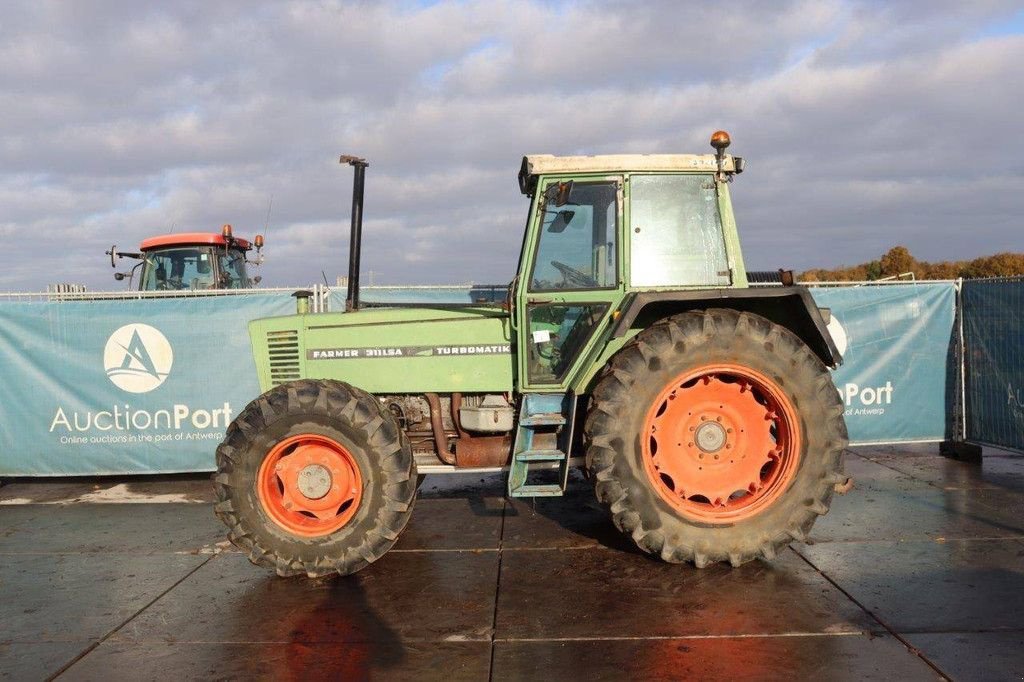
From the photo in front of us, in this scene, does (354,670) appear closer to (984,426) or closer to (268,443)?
(268,443)

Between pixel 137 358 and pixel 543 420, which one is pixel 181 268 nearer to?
pixel 137 358

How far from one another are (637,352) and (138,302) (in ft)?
19.3

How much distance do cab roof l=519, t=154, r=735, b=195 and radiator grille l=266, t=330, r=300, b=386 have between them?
2094mm

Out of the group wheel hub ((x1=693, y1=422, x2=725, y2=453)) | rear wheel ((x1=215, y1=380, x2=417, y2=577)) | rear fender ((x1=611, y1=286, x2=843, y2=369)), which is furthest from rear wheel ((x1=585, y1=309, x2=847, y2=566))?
rear wheel ((x1=215, y1=380, x2=417, y2=577))

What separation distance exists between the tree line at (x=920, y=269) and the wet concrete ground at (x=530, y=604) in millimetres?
24226

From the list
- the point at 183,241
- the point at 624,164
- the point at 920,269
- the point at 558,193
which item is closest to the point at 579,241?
the point at 558,193

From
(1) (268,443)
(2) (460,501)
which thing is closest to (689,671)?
(1) (268,443)

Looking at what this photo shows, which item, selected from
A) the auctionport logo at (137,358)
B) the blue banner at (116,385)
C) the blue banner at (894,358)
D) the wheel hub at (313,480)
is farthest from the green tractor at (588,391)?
the blue banner at (894,358)

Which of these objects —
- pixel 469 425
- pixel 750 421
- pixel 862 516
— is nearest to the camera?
pixel 750 421

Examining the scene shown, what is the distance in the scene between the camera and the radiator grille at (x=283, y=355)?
5.59 metres

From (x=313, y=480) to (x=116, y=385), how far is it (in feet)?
14.0

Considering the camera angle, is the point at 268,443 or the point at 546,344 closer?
the point at 268,443

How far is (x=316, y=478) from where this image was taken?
16.3 feet

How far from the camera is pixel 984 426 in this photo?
8102 millimetres
